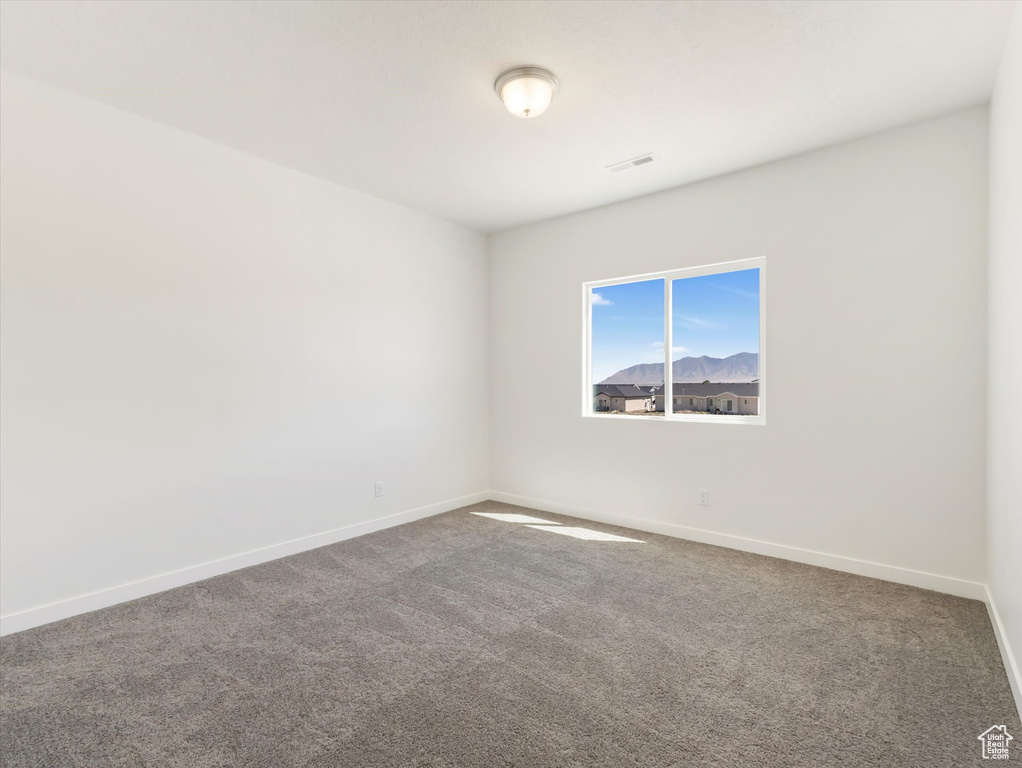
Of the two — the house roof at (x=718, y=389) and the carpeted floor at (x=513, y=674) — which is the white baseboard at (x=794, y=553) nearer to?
the carpeted floor at (x=513, y=674)

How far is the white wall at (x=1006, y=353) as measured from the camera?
1926mm

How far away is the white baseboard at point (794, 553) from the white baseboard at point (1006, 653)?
17cm

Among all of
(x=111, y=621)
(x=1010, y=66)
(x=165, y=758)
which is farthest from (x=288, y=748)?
(x=1010, y=66)

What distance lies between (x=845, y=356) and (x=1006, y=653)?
5.50 ft

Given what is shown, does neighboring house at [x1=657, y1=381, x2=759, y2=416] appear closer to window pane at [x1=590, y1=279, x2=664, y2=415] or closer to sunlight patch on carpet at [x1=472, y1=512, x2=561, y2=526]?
window pane at [x1=590, y1=279, x2=664, y2=415]

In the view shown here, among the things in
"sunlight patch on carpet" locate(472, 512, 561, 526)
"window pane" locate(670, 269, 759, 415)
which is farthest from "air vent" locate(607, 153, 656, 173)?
"sunlight patch on carpet" locate(472, 512, 561, 526)

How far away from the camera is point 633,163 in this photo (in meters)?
3.45

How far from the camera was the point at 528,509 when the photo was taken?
15.8ft

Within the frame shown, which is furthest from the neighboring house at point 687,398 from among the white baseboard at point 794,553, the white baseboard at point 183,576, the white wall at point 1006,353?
the white baseboard at point 183,576

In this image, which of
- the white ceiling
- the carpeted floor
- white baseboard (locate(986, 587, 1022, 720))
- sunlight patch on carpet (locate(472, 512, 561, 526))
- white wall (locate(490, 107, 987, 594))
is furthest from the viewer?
sunlight patch on carpet (locate(472, 512, 561, 526))

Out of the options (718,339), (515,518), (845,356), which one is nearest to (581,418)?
(515,518)

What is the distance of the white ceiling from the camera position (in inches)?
81.4

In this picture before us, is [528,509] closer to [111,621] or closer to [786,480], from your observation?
[786,480]

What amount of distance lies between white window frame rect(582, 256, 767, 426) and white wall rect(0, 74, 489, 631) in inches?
60.2
